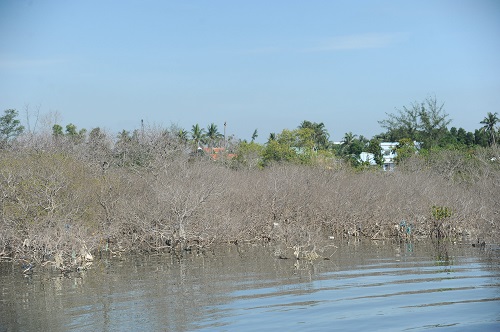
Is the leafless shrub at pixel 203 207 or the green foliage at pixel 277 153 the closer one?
the leafless shrub at pixel 203 207

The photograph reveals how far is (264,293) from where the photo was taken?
2089cm

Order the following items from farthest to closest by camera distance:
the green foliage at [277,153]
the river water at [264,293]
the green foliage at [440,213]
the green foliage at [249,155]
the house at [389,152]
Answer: the house at [389,152], the green foliage at [277,153], the green foliage at [249,155], the green foliage at [440,213], the river water at [264,293]

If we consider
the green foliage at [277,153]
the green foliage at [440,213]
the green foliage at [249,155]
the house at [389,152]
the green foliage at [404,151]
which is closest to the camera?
the green foliage at [440,213]

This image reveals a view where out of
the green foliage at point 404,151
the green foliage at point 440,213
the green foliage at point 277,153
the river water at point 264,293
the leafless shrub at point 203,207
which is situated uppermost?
the green foliage at point 277,153

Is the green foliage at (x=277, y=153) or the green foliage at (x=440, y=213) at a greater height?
the green foliage at (x=277, y=153)

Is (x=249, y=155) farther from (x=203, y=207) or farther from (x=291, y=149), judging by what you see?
(x=203, y=207)

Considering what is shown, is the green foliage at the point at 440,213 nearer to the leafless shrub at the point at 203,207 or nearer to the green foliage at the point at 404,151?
the leafless shrub at the point at 203,207

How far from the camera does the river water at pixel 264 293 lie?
1736 cm

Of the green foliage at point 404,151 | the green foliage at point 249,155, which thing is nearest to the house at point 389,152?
the green foliage at point 404,151

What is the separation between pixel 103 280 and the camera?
78.5 ft

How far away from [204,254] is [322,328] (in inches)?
564

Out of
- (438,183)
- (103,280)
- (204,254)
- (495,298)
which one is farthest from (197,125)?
(495,298)

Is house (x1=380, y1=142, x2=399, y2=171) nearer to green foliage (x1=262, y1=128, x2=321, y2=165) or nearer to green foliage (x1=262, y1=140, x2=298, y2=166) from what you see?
green foliage (x1=262, y1=128, x2=321, y2=165)

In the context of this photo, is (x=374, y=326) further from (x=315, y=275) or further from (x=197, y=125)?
(x=197, y=125)
